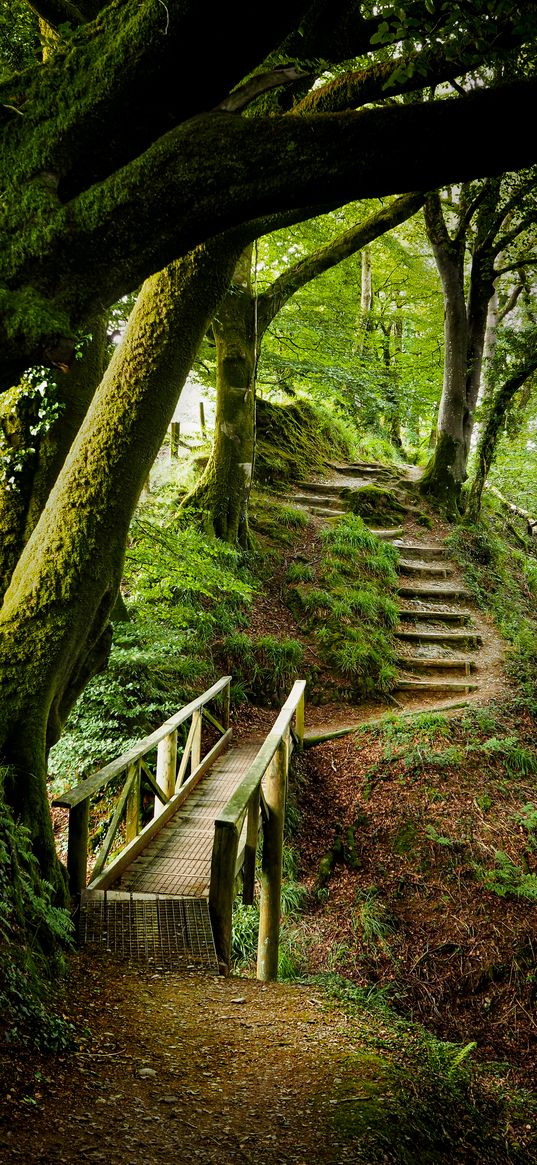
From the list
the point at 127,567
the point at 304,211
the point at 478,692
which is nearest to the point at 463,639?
the point at 478,692

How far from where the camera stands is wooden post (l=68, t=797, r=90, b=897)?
4246 millimetres

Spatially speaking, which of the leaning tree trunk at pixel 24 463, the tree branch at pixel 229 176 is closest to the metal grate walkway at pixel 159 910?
the leaning tree trunk at pixel 24 463

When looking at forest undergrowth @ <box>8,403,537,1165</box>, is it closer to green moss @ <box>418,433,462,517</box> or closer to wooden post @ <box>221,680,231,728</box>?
wooden post @ <box>221,680,231,728</box>

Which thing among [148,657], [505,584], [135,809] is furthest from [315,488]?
[135,809]

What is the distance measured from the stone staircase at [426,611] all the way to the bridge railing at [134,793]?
3816 mm

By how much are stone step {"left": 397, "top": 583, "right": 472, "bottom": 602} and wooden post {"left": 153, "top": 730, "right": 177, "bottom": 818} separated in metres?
6.95

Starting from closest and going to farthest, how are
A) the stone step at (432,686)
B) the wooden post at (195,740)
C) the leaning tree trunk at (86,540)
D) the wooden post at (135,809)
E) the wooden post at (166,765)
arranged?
the leaning tree trunk at (86,540) < the wooden post at (135,809) < the wooden post at (166,765) < the wooden post at (195,740) < the stone step at (432,686)

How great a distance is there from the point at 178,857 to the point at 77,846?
113 centimetres

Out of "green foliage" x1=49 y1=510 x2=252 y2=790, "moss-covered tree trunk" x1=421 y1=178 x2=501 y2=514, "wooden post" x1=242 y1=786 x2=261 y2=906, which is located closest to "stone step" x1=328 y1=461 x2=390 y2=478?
"moss-covered tree trunk" x1=421 y1=178 x2=501 y2=514

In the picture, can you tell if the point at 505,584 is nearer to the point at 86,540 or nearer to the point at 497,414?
the point at 497,414

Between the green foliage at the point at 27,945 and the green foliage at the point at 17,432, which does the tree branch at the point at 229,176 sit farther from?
the green foliage at the point at 27,945

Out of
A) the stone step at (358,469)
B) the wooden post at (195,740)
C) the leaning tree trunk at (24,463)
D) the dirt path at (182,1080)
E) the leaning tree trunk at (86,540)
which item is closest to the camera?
the dirt path at (182,1080)

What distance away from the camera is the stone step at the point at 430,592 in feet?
39.5

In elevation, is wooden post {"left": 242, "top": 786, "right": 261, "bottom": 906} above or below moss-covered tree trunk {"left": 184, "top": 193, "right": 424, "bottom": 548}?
below
